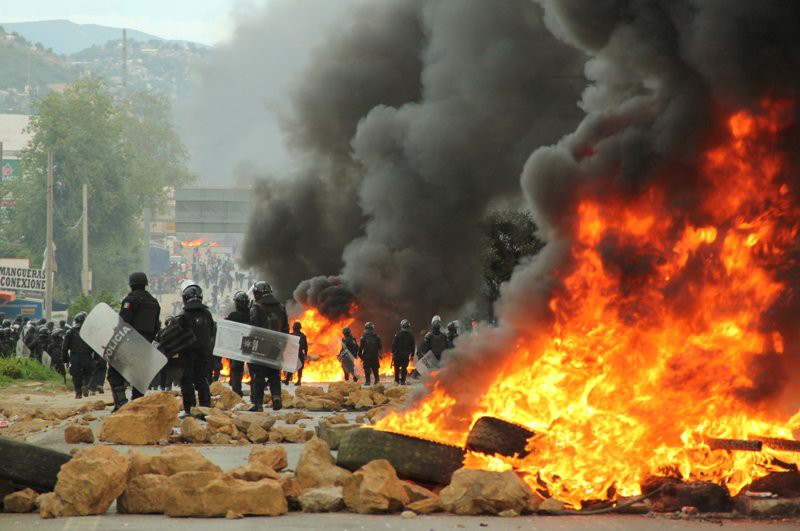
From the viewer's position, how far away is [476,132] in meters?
35.7

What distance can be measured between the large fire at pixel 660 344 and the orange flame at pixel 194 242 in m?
109

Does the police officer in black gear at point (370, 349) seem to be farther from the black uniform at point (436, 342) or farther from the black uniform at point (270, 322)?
the black uniform at point (270, 322)

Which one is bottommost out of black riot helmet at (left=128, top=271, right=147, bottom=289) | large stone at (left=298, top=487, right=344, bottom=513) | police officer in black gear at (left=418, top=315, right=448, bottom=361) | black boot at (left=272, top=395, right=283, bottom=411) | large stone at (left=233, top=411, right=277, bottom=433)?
large stone at (left=298, top=487, right=344, bottom=513)

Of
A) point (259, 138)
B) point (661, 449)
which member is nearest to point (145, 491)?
point (661, 449)

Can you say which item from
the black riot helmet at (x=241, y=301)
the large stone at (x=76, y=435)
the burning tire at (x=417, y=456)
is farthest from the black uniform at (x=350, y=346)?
the burning tire at (x=417, y=456)

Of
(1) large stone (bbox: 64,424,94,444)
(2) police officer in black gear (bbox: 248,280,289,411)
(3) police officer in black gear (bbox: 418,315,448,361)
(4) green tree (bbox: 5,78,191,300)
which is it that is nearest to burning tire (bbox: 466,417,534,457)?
(1) large stone (bbox: 64,424,94,444)

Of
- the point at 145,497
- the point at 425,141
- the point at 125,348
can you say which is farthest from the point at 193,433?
the point at 425,141

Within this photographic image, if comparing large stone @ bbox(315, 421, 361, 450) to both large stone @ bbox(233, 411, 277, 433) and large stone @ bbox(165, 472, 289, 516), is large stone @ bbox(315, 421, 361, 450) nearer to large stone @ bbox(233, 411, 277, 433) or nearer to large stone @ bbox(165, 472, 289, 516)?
large stone @ bbox(233, 411, 277, 433)

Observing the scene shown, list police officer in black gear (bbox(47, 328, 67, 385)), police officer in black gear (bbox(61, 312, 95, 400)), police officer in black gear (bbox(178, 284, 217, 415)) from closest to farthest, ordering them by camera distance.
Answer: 1. police officer in black gear (bbox(178, 284, 217, 415))
2. police officer in black gear (bbox(61, 312, 95, 400))
3. police officer in black gear (bbox(47, 328, 67, 385))

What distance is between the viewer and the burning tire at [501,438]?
→ 9.68 metres

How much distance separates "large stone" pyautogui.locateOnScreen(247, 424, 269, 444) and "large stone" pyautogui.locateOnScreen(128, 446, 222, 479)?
14.9 feet

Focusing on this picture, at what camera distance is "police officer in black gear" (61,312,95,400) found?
22378 mm

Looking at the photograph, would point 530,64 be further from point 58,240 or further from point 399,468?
point 58,240

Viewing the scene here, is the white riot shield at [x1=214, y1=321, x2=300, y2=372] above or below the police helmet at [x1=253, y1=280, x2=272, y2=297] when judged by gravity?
below
